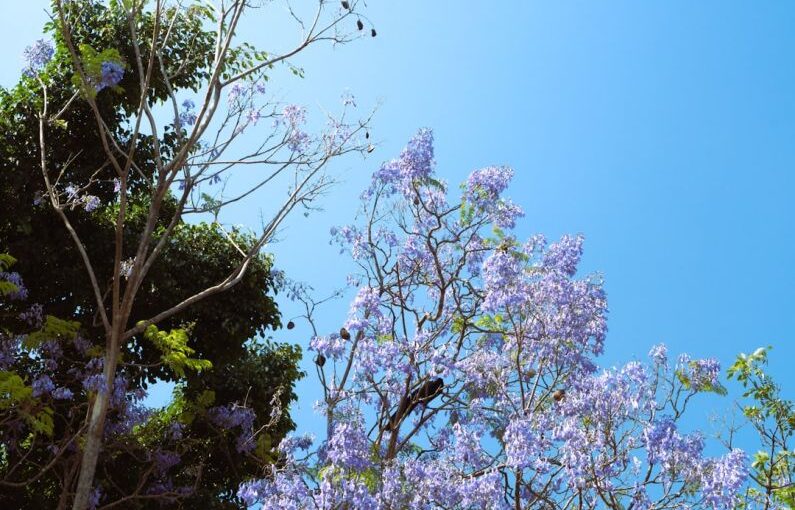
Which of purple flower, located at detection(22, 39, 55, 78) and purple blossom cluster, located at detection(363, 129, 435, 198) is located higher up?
purple flower, located at detection(22, 39, 55, 78)

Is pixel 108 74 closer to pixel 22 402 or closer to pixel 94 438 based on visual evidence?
pixel 22 402

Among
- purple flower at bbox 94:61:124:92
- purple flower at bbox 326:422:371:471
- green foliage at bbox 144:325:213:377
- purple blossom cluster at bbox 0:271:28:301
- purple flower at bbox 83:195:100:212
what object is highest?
purple flower at bbox 94:61:124:92

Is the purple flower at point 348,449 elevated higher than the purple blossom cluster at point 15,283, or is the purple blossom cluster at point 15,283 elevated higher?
the purple blossom cluster at point 15,283

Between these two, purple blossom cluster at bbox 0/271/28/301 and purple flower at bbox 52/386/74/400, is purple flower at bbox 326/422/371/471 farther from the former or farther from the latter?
purple blossom cluster at bbox 0/271/28/301

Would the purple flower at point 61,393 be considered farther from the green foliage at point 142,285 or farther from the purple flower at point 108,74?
the purple flower at point 108,74

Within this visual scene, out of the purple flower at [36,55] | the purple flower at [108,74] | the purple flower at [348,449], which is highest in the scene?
the purple flower at [36,55]

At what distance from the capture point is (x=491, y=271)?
29.2 feet

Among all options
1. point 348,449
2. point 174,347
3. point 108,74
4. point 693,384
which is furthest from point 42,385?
point 693,384

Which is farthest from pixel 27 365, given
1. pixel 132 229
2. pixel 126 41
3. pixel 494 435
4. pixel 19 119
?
pixel 494 435

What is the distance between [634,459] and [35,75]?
9.42 m

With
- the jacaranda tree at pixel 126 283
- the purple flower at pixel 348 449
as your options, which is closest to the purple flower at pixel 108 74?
the jacaranda tree at pixel 126 283

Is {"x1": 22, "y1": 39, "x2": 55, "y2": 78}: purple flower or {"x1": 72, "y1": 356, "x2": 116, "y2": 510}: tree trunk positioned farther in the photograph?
{"x1": 22, "y1": 39, "x2": 55, "y2": 78}: purple flower

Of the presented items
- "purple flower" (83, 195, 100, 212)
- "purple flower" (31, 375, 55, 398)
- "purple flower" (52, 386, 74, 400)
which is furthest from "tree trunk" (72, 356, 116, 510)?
"purple flower" (83, 195, 100, 212)

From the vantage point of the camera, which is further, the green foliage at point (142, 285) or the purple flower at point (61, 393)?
the green foliage at point (142, 285)
